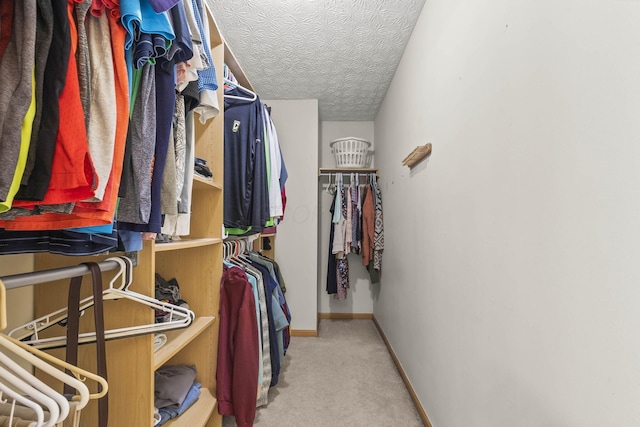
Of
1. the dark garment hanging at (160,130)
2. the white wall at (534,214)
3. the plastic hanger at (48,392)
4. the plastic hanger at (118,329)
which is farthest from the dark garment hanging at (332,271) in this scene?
the plastic hanger at (48,392)

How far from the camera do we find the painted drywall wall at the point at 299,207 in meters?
3.40

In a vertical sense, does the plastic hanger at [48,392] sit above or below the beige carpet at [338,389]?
above

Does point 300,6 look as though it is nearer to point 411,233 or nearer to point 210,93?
point 210,93

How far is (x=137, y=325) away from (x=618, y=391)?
126cm

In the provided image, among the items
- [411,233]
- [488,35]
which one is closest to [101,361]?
[488,35]

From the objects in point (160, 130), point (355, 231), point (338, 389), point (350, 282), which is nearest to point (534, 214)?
point (160, 130)

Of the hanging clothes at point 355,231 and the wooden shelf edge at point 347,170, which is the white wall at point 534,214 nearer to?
the hanging clothes at point 355,231

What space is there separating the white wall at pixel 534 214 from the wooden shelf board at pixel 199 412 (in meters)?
1.10

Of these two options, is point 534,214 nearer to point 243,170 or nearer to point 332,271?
A: point 243,170

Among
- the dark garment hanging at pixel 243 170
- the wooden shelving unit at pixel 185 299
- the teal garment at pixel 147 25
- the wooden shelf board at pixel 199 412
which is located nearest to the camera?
the teal garment at pixel 147 25

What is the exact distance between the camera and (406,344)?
2.35 meters

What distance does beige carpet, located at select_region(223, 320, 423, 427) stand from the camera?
1.94 metres

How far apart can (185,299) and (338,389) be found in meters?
1.26

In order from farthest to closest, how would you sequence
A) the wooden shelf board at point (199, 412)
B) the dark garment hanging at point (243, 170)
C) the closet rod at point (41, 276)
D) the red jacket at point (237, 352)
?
the dark garment hanging at point (243, 170) → the red jacket at point (237, 352) → the wooden shelf board at point (199, 412) → the closet rod at point (41, 276)
